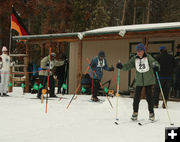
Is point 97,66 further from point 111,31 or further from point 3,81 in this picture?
point 3,81

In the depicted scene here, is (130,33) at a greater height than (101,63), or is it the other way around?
(130,33)

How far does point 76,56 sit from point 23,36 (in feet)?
9.39

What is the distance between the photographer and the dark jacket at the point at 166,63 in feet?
28.7

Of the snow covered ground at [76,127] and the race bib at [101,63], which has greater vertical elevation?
the race bib at [101,63]

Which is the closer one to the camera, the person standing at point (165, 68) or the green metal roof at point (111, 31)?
the person standing at point (165, 68)

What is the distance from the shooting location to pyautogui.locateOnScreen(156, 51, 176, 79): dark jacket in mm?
8734

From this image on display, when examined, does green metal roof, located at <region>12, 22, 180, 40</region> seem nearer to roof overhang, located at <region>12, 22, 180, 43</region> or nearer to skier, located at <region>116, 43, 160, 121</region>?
roof overhang, located at <region>12, 22, 180, 43</region>

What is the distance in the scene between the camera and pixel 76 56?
15.2m

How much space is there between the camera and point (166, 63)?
8.79 metres

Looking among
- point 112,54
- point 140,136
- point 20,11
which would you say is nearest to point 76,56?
point 112,54

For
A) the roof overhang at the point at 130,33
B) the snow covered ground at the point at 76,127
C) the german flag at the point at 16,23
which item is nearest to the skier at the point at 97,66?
the roof overhang at the point at 130,33

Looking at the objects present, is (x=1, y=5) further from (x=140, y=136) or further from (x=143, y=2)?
(x=140, y=136)

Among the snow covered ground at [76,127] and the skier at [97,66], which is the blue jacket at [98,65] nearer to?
the skier at [97,66]

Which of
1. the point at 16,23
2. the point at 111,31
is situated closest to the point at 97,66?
the point at 111,31
